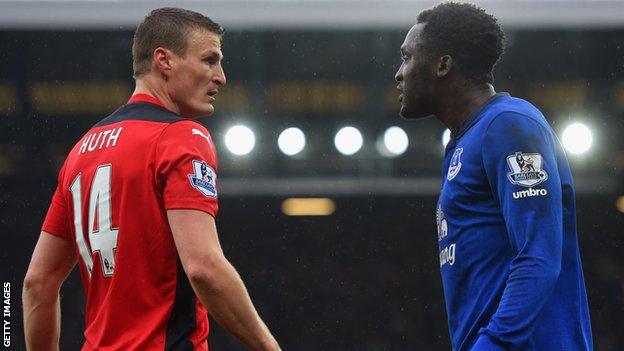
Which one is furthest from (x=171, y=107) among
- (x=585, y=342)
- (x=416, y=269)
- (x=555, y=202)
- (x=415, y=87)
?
(x=416, y=269)

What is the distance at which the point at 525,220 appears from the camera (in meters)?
1.85

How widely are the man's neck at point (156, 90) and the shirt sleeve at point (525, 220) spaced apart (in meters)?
0.83

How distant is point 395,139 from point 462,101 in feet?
10.2

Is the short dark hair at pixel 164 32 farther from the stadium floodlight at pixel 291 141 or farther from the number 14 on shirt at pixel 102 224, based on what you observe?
the stadium floodlight at pixel 291 141

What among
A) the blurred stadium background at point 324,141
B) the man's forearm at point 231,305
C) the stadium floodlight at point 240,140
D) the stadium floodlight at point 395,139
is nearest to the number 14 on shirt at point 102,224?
the man's forearm at point 231,305

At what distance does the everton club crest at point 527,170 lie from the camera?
186cm

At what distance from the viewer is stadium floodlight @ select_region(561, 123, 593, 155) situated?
5355 mm

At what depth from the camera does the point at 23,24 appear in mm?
5305

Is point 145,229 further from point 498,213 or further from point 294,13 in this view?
point 294,13

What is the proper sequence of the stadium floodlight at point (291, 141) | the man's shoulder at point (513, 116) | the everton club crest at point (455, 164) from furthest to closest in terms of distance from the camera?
the stadium floodlight at point (291, 141), the everton club crest at point (455, 164), the man's shoulder at point (513, 116)

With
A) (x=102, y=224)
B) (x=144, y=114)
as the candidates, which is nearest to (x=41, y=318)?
(x=102, y=224)

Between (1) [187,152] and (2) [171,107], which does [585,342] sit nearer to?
(1) [187,152]

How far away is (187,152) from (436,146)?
3.45m

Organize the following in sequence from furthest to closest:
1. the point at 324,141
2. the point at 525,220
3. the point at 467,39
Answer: the point at 324,141 → the point at 467,39 → the point at 525,220
